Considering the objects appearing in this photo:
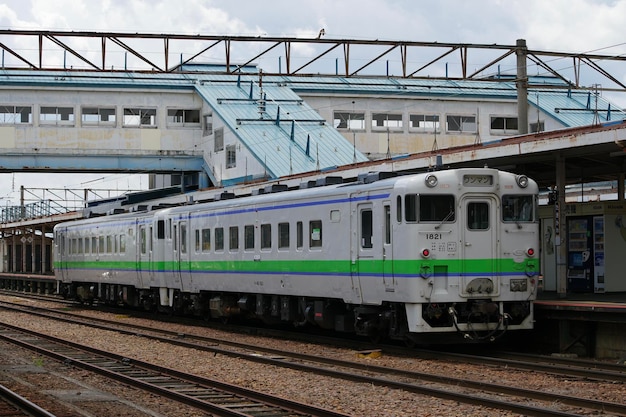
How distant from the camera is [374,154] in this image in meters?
52.0

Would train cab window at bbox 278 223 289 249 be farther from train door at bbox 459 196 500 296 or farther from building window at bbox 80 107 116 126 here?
building window at bbox 80 107 116 126

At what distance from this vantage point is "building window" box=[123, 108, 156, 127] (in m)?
48.3

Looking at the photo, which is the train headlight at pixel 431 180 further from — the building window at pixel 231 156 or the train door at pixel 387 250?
the building window at pixel 231 156

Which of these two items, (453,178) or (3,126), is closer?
(453,178)

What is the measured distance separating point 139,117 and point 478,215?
33069 mm

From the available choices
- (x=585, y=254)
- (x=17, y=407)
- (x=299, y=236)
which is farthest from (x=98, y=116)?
(x=17, y=407)

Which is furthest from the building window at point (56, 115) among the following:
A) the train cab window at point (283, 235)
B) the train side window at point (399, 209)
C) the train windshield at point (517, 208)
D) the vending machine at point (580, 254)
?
the train windshield at point (517, 208)

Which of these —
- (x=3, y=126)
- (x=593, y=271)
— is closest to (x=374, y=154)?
(x=3, y=126)

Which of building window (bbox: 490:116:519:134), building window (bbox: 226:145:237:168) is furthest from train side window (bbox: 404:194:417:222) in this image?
building window (bbox: 490:116:519:134)

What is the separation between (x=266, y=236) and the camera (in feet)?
72.3

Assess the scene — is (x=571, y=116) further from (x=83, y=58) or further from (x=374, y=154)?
(x=83, y=58)

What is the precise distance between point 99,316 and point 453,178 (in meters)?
16.6

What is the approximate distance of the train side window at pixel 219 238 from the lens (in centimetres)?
2433

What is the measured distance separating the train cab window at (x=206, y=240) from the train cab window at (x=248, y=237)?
A: 2.18m
